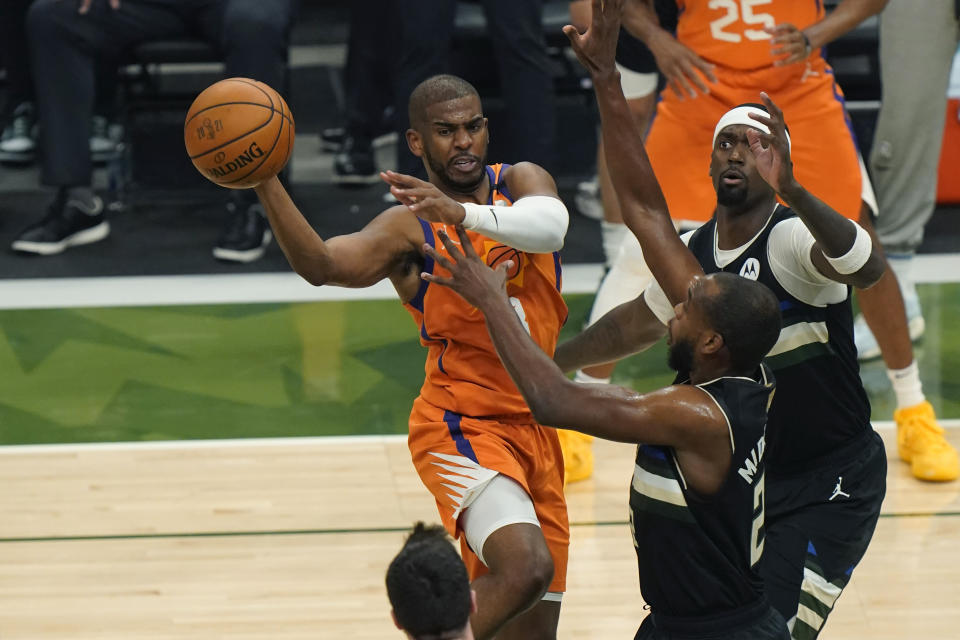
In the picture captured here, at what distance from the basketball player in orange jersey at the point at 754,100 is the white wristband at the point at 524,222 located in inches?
56.1

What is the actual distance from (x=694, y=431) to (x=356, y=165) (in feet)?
18.6

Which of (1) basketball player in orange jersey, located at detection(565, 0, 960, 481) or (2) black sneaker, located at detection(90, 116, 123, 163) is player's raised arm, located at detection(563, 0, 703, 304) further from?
(2) black sneaker, located at detection(90, 116, 123, 163)

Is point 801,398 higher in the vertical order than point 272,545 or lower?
A: higher

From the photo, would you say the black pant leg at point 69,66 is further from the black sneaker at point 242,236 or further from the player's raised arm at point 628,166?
the player's raised arm at point 628,166

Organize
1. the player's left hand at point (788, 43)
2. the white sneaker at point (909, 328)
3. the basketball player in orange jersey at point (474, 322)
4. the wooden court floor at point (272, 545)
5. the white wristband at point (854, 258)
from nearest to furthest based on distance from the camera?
the white wristband at point (854, 258) → the basketball player in orange jersey at point (474, 322) → the wooden court floor at point (272, 545) → the player's left hand at point (788, 43) → the white sneaker at point (909, 328)

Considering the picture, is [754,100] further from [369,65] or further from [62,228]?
[62,228]

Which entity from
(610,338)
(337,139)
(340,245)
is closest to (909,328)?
(610,338)

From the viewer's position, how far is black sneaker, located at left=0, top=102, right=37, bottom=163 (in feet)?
28.6

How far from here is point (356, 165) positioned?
27.4 ft

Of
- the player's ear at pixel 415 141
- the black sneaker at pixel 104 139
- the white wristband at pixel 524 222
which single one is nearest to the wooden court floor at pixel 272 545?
the white wristband at pixel 524 222

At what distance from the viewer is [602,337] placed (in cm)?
379

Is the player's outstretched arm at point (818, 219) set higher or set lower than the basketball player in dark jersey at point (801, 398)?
higher

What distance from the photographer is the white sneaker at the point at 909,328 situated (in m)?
6.23

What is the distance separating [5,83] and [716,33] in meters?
4.99
